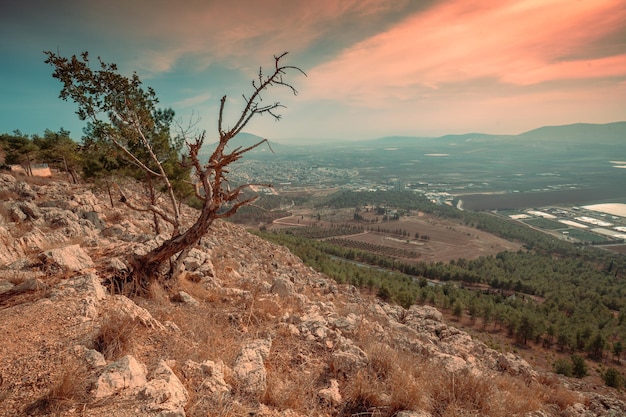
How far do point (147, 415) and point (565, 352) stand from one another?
48.4 meters

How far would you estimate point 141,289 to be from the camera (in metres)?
6.68

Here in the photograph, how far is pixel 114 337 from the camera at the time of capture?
13.8ft

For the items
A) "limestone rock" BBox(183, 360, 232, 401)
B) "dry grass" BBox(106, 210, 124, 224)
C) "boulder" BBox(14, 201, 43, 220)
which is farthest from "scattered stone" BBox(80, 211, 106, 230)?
"limestone rock" BBox(183, 360, 232, 401)

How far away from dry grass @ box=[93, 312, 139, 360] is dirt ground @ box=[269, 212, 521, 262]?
86.1m

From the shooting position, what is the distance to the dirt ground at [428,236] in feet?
302

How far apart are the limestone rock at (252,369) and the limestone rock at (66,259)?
4705mm

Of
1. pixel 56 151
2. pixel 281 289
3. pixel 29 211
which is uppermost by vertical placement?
pixel 56 151

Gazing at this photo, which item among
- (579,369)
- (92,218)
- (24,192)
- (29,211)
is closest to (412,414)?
(29,211)

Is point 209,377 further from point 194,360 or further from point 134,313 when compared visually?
point 134,313

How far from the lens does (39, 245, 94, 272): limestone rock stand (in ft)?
21.8

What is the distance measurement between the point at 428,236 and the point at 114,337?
367 feet

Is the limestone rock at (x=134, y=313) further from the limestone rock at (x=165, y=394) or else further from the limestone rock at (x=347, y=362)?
the limestone rock at (x=347, y=362)

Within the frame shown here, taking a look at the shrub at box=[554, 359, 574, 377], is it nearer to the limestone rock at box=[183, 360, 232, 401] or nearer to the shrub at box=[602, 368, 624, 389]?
the shrub at box=[602, 368, 624, 389]

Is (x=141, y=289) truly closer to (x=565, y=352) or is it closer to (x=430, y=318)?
(x=430, y=318)
